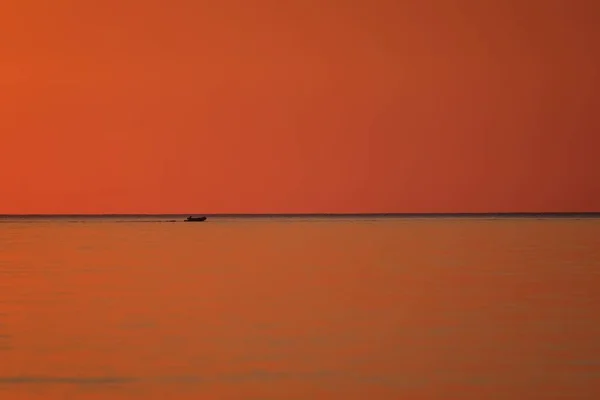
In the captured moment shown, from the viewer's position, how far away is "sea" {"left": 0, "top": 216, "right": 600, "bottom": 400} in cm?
131

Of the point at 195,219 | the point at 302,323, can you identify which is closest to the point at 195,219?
the point at 195,219

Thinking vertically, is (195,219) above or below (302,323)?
below

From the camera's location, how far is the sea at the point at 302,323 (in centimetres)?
131

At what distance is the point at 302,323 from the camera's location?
6.13 ft

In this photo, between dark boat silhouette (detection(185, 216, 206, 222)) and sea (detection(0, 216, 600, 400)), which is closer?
sea (detection(0, 216, 600, 400))

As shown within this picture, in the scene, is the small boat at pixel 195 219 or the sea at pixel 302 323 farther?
the small boat at pixel 195 219

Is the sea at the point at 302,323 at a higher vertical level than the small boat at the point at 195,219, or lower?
higher

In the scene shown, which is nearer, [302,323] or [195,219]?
[302,323]

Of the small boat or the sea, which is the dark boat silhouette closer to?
the small boat

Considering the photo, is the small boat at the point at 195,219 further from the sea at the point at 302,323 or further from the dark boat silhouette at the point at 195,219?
the sea at the point at 302,323

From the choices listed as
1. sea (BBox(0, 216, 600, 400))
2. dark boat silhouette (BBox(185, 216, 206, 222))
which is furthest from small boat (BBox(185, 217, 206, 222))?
sea (BBox(0, 216, 600, 400))

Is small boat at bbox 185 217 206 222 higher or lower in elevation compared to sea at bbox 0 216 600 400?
lower

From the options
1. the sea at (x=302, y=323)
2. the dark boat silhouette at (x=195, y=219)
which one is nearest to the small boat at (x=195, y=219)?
the dark boat silhouette at (x=195, y=219)

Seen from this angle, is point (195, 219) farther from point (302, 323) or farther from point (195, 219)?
point (302, 323)
